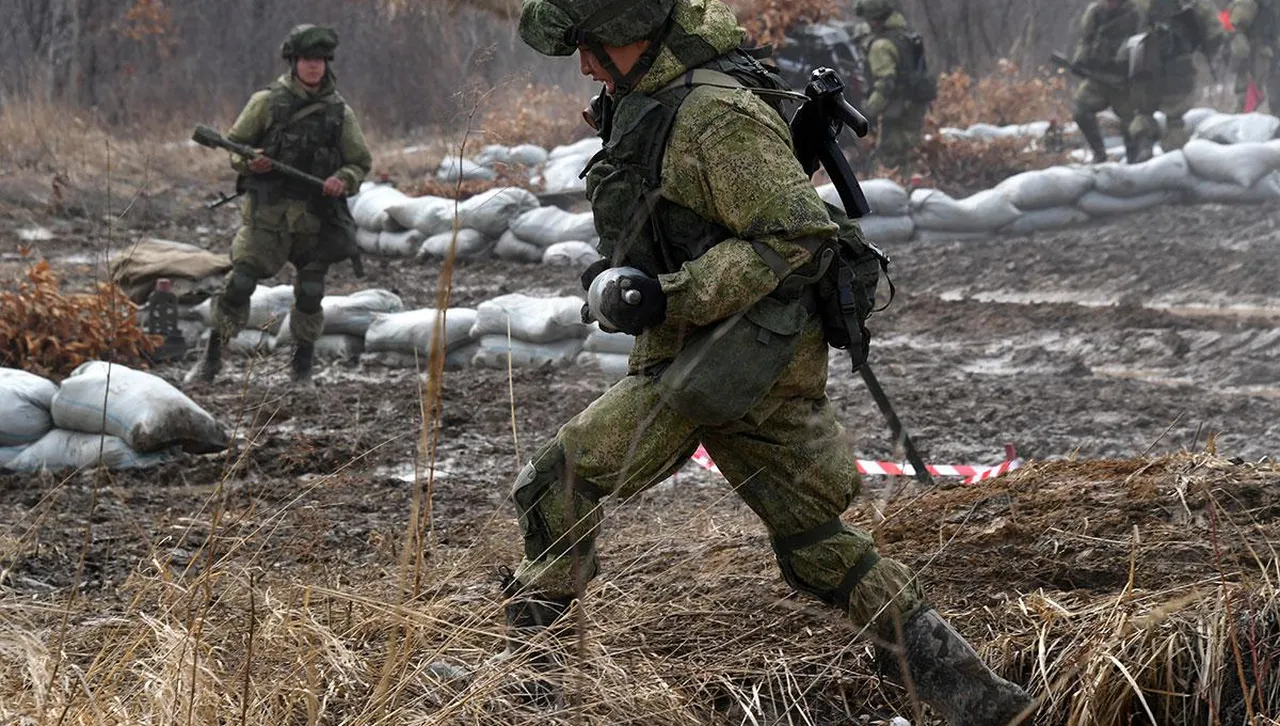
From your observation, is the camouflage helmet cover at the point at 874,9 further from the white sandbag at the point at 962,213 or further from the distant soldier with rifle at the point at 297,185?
the distant soldier with rifle at the point at 297,185

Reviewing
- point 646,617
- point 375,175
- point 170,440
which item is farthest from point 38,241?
point 646,617

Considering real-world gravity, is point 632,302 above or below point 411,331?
above

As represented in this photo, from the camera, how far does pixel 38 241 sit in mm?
10648

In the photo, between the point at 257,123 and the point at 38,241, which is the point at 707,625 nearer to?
the point at 257,123

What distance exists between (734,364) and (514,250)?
770cm

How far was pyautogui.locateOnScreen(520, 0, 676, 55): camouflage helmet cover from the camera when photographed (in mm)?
2551

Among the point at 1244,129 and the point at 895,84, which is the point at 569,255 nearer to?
the point at 895,84

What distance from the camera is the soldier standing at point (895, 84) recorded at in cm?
1226

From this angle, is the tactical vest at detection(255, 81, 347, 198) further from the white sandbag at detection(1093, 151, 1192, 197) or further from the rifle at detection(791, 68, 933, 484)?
the white sandbag at detection(1093, 151, 1192, 197)

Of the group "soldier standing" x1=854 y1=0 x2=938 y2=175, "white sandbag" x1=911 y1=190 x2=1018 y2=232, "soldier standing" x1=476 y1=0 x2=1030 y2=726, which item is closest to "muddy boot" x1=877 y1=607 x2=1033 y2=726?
"soldier standing" x1=476 y1=0 x2=1030 y2=726

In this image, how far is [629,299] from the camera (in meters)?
2.47

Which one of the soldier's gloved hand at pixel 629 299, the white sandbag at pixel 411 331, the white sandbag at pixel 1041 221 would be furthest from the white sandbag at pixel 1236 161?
the soldier's gloved hand at pixel 629 299

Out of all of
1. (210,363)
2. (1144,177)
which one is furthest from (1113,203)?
(210,363)

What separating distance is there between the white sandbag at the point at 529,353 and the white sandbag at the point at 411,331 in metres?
0.15
